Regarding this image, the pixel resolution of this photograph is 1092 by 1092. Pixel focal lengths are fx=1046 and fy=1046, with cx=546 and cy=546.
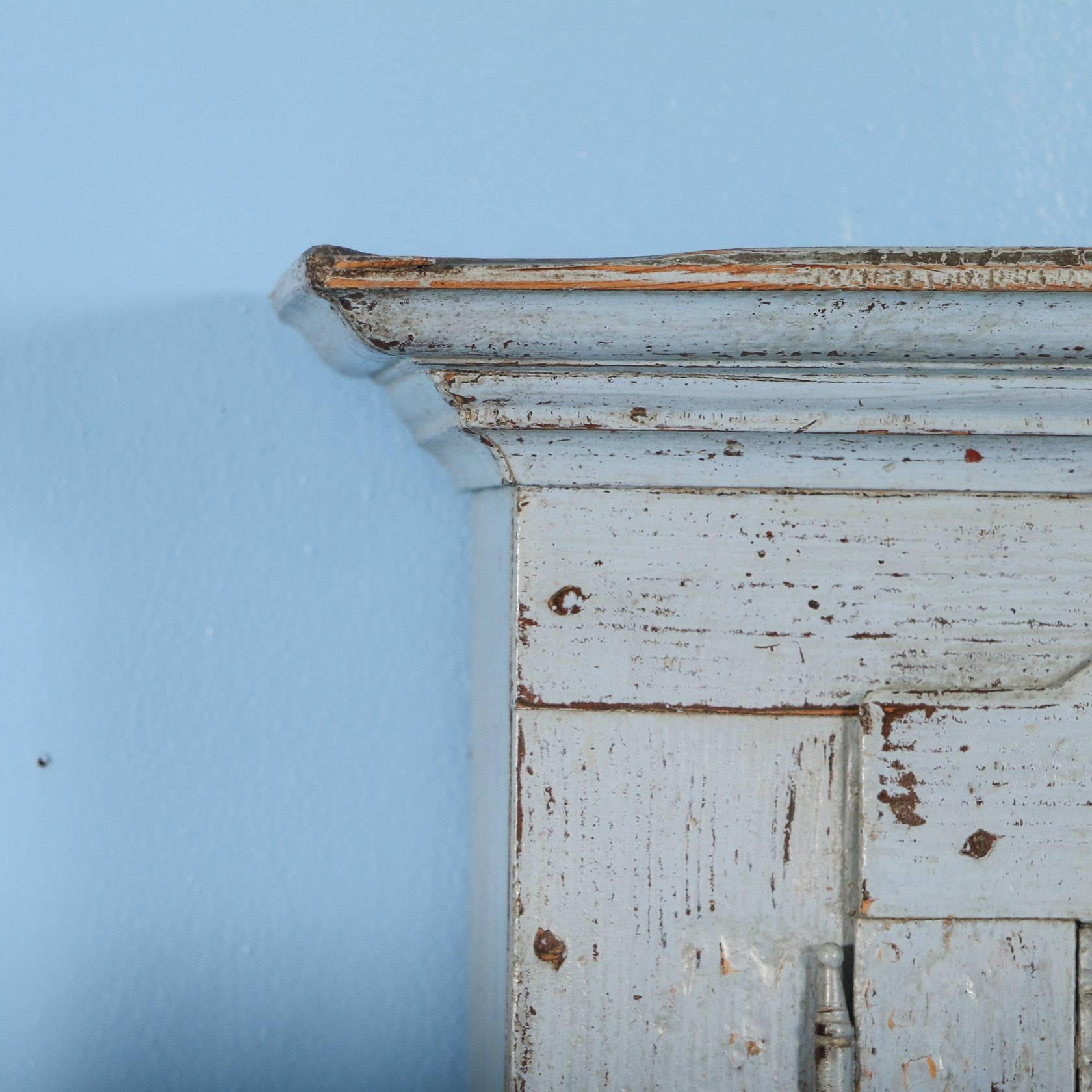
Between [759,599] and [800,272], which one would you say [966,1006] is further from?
→ [800,272]

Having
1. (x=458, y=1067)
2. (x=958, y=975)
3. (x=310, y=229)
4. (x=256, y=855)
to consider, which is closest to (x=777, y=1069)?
(x=958, y=975)

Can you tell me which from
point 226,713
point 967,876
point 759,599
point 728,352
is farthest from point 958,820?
point 226,713

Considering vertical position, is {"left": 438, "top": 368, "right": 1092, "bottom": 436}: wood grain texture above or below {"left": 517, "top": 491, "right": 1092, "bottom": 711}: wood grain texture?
above

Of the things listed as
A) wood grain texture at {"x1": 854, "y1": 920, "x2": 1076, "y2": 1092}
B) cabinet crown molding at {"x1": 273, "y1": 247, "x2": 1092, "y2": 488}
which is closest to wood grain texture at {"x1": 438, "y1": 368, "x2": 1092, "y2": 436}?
cabinet crown molding at {"x1": 273, "y1": 247, "x2": 1092, "y2": 488}

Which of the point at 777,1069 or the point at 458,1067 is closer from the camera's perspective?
the point at 777,1069

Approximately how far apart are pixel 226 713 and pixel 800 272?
41 cm

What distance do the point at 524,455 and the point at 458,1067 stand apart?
14.7 inches

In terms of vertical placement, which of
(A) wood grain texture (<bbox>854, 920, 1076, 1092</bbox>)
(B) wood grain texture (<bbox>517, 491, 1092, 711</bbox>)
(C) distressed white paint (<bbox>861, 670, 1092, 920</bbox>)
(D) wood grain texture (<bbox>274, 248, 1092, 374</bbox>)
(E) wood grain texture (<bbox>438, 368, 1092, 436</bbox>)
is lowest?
(A) wood grain texture (<bbox>854, 920, 1076, 1092</bbox>)

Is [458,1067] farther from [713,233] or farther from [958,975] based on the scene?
[713,233]

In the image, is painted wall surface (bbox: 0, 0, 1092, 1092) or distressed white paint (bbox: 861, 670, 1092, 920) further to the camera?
painted wall surface (bbox: 0, 0, 1092, 1092)

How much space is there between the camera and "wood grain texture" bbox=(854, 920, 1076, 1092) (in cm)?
50

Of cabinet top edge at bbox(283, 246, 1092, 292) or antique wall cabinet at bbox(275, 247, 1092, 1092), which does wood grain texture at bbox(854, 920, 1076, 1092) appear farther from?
cabinet top edge at bbox(283, 246, 1092, 292)

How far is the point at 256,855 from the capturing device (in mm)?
619

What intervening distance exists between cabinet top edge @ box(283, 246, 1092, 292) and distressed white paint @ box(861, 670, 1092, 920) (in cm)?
19
